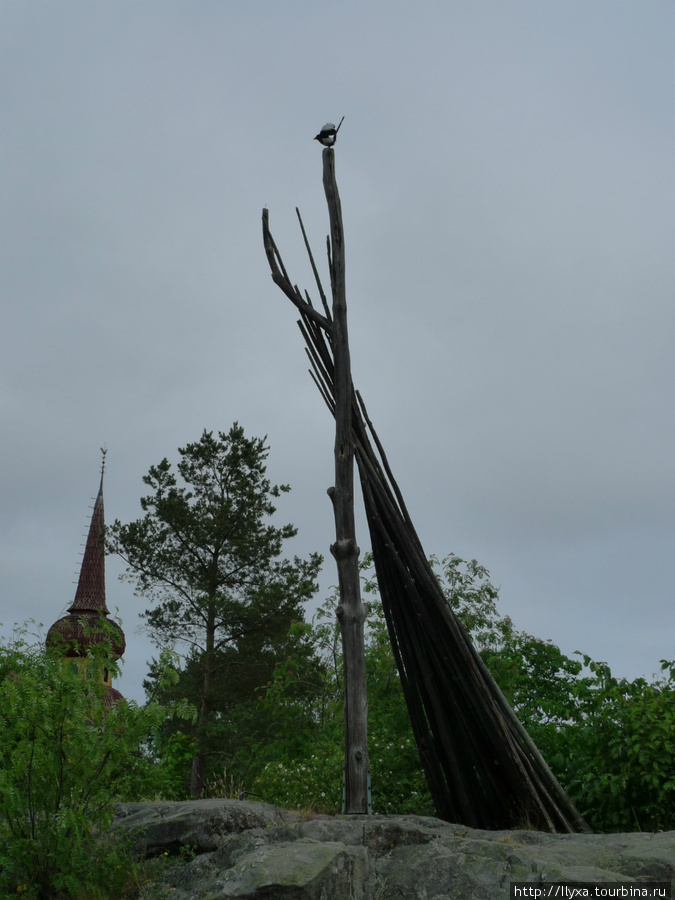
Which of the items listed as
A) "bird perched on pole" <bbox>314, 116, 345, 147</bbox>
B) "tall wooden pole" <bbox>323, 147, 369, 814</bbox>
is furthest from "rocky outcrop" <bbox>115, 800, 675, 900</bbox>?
"bird perched on pole" <bbox>314, 116, 345, 147</bbox>

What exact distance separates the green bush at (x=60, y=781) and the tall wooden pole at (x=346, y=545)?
5.35ft

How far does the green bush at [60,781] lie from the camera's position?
4.68m

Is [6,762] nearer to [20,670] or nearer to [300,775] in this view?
[20,670]

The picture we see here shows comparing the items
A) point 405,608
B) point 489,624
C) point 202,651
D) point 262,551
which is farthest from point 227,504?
point 405,608

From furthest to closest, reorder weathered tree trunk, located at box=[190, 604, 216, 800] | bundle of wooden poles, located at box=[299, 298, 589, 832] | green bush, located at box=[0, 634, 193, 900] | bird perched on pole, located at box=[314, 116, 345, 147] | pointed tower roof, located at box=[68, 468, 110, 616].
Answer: pointed tower roof, located at box=[68, 468, 110, 616], weathered tree trunk, located at box=[190, 604, 216, 800], bird perched on pole, located at box=[314, 116, 345, 147], bundle of wooden poles, located at box=[299, 298, 589, 832], green bush, located at box=[0, 634, 193, 900]

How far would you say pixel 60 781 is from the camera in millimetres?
4805

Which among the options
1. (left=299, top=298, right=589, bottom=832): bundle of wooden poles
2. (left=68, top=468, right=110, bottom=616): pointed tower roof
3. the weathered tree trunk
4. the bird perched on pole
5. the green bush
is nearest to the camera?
the green bush

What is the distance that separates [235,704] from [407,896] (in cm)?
1423

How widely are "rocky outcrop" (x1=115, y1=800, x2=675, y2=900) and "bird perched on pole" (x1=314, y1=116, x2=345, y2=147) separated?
213 inches

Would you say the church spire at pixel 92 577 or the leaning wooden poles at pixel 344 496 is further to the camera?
the church spire at pixel 92 577

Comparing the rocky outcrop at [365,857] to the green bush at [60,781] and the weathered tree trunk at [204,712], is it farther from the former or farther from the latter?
the weathered tree trunk at [204,712]

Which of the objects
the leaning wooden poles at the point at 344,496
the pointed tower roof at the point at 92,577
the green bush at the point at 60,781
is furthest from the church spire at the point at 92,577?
the green bush at the point at 60,781

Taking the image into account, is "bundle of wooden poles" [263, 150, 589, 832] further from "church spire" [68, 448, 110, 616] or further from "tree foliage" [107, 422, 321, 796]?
"church spire" [68, 448, 110, 616]

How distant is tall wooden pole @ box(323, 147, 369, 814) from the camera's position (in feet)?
19.7
